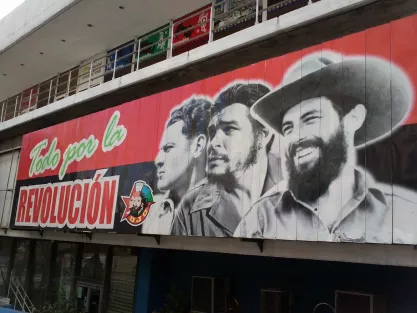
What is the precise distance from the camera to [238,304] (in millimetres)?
9555

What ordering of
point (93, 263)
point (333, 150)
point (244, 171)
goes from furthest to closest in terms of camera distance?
1. point (93, 263)
2. point (244, 171)
3. point (333, 150)

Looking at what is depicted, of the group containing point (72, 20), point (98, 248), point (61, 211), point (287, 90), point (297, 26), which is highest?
point (72, 20)

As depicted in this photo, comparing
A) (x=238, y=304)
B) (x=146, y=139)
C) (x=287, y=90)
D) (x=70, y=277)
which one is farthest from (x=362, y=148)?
(x=70, y=277)

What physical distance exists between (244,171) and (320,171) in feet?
4.55

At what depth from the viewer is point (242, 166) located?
6805 mm

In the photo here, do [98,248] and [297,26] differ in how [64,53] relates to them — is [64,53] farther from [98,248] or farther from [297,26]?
[297,26]

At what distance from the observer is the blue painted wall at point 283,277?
23.5 feet

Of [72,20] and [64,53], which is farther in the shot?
[64,53]

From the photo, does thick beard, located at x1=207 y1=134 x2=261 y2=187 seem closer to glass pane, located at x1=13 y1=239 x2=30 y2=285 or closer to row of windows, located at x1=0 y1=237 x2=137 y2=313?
row of windows, located at x1=0 y1=237 x2=137 y2=313

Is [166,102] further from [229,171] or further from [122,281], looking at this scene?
[122,281]

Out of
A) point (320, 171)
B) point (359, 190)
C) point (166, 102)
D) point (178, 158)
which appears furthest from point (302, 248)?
point (166, 102)

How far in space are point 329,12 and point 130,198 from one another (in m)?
5.26

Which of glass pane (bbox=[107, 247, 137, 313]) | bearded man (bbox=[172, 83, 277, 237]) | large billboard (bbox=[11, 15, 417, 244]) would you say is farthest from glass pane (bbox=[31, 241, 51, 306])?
bearded man (bbox=[172, 83, 277, 237])

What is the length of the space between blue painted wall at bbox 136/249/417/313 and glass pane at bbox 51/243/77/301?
4.48 meters
